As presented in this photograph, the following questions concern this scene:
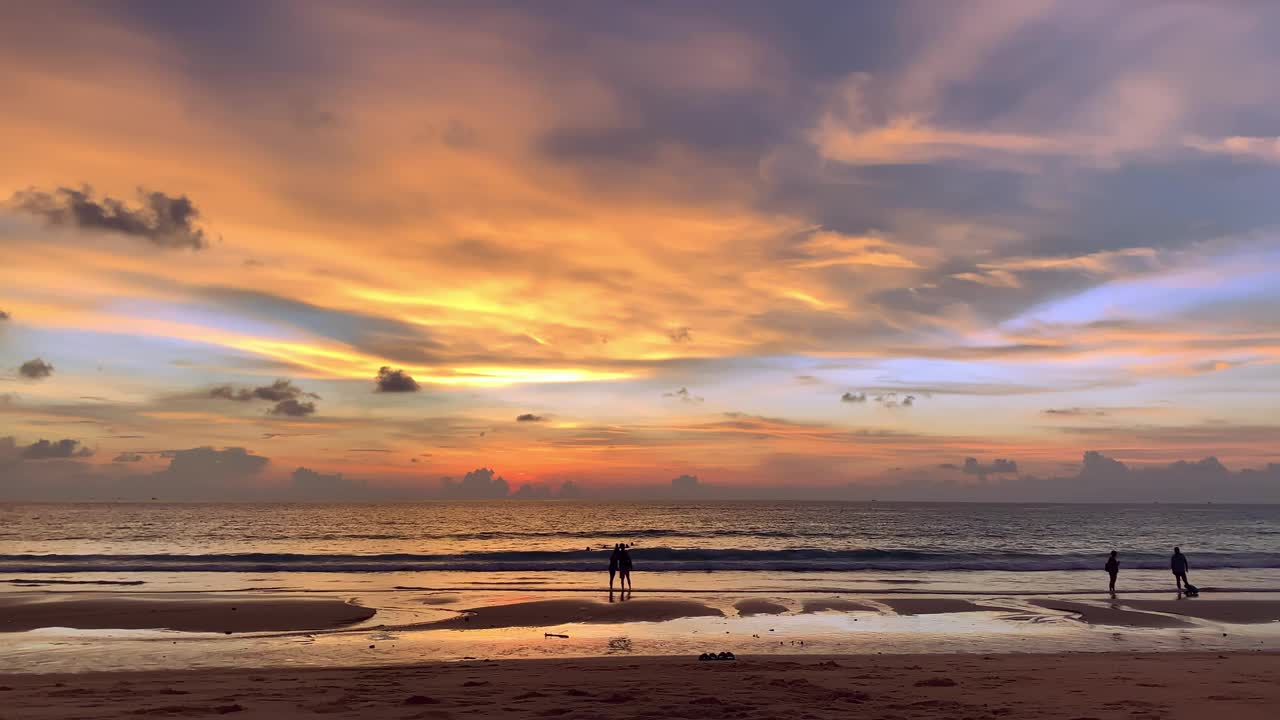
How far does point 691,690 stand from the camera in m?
12.6

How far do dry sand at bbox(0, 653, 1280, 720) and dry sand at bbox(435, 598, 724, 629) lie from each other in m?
7.00

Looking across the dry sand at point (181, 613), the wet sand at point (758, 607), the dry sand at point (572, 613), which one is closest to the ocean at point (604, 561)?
the wet sand at point (758, 607)

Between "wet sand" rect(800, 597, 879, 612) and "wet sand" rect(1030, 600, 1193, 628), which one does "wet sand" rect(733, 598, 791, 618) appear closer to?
"wet sand" rect(800, 597, 879, 612)

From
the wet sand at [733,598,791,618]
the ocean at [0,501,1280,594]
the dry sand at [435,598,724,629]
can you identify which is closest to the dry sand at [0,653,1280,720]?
the dry sand at [435,598,724,629]

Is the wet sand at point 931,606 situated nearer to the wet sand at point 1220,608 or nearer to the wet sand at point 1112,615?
the wet sand at point 1112,615

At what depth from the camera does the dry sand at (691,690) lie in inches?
441

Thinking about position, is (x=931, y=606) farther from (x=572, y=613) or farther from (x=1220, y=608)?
(x=572, y=613)

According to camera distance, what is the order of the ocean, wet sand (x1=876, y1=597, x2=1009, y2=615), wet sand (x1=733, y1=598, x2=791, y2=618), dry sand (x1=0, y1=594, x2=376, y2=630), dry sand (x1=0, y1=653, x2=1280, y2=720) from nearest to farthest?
1. dry sand (x1=0, y1=653, x2=1280, y2=720)
2. dry sand (x1=0, y1=594, x2=376, y2=630)
3. wet sand (x1=733, y1=598, x2=791, y2=618)
4. wet sand (x1=876, y1=597, x2=1009, y2=615)
5. the ocean

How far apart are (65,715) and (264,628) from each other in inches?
446

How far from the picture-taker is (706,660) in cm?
1525

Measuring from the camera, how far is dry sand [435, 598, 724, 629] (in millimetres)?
22370

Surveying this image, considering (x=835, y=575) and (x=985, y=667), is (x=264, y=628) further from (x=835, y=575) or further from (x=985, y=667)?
(x=835, y=575)

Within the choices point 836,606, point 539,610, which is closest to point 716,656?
point 539,610

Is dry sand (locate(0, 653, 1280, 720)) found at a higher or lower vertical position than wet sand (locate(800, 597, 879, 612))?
higher
